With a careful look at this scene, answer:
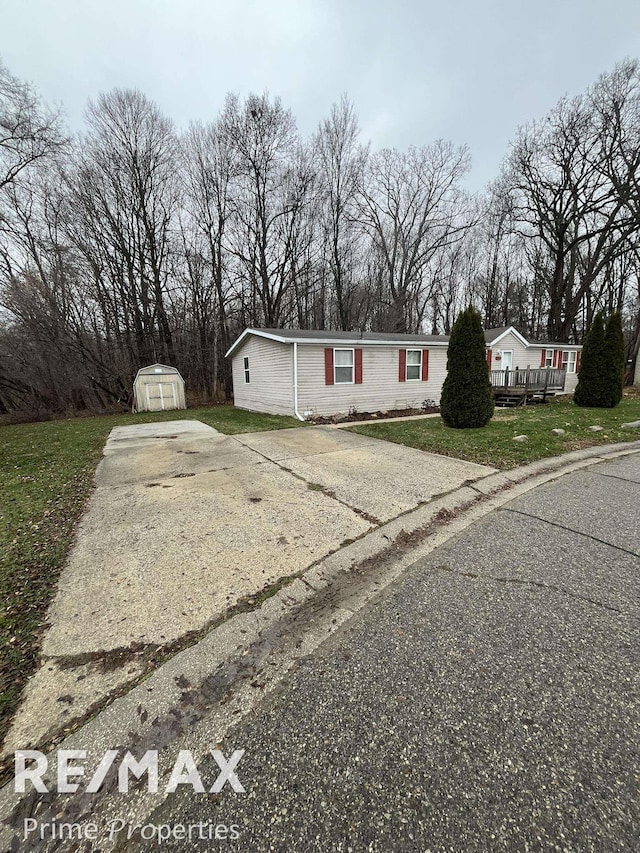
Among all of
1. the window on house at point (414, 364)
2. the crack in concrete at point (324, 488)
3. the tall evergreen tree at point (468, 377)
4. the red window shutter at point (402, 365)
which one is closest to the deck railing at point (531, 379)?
the window on house at point (414, 364)

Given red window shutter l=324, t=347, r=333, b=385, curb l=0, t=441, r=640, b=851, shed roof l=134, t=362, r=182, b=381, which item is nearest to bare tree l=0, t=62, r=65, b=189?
shed roof l=134, t=362, r=182, b=381

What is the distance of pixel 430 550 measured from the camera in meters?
2.89

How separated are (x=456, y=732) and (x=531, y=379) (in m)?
13.8

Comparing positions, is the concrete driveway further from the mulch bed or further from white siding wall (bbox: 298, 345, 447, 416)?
white siding wall (bbox: 298, 345, 447, 416)

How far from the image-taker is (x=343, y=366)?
37.4 ft

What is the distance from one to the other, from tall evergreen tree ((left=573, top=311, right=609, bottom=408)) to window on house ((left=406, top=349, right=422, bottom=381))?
5.09 meters

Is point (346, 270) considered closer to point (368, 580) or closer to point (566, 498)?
point (566, 498)

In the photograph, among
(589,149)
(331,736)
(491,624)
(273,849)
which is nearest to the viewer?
(273,849)

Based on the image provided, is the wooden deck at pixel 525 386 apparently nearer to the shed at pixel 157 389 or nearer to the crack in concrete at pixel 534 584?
the crack in concrete at pixel 534 584

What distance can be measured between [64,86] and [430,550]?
17.7 m

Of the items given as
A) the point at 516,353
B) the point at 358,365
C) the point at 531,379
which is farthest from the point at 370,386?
the point at 516,353

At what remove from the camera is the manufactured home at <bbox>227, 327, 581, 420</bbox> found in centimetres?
1088

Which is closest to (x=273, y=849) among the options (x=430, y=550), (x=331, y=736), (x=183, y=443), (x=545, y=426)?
(x=331, y=736)

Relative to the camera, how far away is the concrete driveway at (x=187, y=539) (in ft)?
5.85
